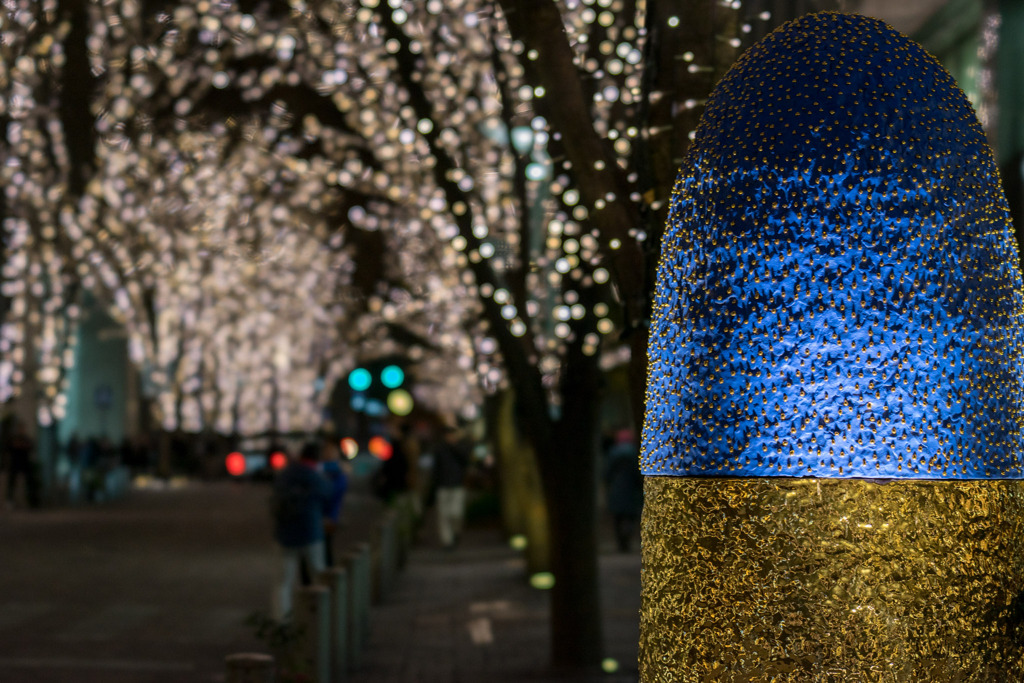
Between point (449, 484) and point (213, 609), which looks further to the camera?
point (449, 484)

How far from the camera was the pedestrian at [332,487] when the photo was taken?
14.4 meters

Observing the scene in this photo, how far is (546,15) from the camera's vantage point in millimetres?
6141

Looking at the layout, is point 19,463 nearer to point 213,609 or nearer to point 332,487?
point 213,609

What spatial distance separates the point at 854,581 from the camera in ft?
10.0

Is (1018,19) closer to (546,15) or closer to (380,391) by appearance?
(380,391)

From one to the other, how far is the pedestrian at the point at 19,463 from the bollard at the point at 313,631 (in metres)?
25.9

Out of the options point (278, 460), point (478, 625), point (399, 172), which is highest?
point (399, 172)

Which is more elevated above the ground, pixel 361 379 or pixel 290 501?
pixel 361 379

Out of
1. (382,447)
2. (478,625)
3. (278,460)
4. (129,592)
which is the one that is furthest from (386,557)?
(382,447)

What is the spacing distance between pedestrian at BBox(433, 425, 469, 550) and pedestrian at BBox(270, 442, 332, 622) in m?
10.6

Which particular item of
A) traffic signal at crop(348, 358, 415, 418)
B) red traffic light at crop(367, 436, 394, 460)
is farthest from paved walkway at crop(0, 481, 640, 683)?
traffic signal at crop(348, 358, 415, 418)

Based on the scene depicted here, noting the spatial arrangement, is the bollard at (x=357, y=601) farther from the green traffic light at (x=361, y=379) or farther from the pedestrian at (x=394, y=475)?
the pedestrian at (x=394, y=475)

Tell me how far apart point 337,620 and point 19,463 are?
26.1 m

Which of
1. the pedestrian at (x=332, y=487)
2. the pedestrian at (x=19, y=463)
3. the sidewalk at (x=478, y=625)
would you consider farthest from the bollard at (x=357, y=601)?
the pedestrian at (x=19, y=463)
